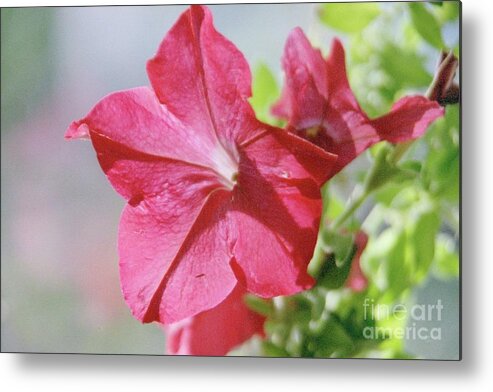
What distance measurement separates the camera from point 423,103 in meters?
1.18

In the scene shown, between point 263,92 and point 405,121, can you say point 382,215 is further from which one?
point 263,92

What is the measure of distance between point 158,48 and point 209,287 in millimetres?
366

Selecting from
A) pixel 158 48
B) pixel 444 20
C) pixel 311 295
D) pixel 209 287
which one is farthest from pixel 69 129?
pixel 444 20

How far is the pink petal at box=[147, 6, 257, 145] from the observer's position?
116 cm

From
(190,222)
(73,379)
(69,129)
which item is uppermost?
(69,129)

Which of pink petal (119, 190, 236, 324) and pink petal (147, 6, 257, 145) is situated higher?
pink petal (147, 6, 257, 145)

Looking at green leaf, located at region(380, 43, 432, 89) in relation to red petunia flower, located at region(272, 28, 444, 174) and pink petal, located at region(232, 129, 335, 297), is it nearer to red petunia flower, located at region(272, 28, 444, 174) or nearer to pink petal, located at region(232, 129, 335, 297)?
red petunia flower, located at region(272, 28, 444, 174)

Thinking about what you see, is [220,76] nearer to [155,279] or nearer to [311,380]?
[155,279]

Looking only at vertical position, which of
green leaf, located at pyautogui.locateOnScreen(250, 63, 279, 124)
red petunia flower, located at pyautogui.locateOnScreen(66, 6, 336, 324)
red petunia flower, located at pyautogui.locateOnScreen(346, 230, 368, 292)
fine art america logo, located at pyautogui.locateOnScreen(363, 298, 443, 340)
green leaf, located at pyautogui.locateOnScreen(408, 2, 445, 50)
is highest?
green leaf, located at pyautogui.locateOnScreen(408, 2, 445, 50)

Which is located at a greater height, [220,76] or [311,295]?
[220,76]

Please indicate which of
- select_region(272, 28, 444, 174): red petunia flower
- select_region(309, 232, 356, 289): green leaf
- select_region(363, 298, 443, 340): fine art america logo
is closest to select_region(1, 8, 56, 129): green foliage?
select_region(272, 28, 444, 174): red petunia flower

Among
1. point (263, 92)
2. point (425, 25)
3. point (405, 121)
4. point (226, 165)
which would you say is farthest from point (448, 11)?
point (226, 165)

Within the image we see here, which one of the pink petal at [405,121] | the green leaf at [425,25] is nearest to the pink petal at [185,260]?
the pink petal at [405,121]

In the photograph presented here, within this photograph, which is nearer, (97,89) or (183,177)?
(183,177)
